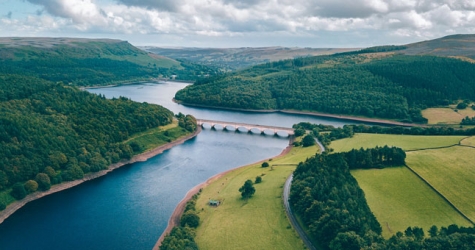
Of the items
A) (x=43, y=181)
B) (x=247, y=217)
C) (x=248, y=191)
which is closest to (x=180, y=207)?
(x=248, y=191)

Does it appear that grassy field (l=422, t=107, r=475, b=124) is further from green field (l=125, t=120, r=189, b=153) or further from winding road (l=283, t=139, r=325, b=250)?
green field (l=125, t=120, r=189, b=153)

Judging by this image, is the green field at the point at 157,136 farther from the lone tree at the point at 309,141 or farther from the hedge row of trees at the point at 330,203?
the hedge row of trees at the point at 330,203

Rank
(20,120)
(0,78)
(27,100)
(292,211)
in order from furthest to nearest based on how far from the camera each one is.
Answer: (0,78) → (27,100) → (20,120) → (292,211)

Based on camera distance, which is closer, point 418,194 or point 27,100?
point 418,194

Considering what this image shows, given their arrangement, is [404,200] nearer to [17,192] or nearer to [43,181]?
[43,181]

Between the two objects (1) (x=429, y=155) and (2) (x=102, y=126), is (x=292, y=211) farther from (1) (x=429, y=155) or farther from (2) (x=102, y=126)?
(2) (x=102, y=126)

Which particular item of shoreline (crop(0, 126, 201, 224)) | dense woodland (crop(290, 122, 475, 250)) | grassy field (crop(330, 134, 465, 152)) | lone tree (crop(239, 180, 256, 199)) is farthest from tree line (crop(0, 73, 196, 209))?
grassy field (crop(330, 134, 465, 152))

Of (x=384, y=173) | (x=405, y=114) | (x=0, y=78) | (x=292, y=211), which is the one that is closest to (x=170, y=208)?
(x=292, y=211)
